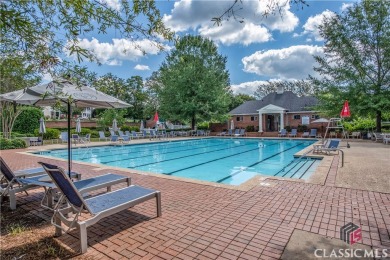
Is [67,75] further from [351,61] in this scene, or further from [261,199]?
[351,61]

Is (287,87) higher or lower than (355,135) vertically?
higher

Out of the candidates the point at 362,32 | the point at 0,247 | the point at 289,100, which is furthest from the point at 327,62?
the point at 0,247

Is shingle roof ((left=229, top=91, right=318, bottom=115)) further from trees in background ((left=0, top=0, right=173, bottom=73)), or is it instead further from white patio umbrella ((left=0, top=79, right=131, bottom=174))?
trees in background ((left=0, top=0, right=173, bottom=73))

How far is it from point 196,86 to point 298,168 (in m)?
19.5

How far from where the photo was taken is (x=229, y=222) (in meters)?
3.65

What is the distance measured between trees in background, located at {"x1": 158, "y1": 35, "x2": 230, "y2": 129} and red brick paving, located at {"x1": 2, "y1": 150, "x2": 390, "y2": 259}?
22451mm

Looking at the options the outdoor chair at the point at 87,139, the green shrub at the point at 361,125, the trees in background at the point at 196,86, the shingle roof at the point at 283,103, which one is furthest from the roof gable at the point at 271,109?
the outdoor chair at the point at 87,139

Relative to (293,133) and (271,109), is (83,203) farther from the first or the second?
(271,109)

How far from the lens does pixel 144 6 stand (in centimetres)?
316

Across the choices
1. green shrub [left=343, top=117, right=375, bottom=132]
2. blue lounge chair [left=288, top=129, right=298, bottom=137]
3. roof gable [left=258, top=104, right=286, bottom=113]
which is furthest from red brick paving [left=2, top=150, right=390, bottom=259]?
roof gable [left=258, top=104, right=286, bottom=113]

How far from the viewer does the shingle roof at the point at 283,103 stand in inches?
1205

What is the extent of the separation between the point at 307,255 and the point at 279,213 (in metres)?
1.29

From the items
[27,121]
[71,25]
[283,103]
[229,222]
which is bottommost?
[229,222]

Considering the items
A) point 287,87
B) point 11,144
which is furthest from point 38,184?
point 287,87
